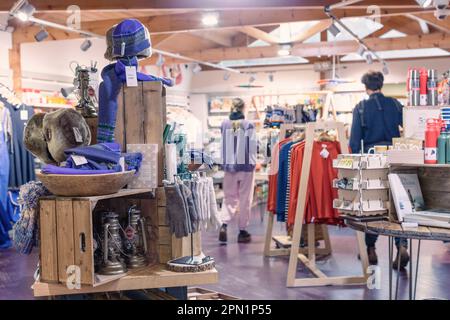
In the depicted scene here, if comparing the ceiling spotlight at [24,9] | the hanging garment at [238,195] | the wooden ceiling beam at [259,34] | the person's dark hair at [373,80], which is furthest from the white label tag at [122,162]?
the wooden ceiling beam at [259,34]

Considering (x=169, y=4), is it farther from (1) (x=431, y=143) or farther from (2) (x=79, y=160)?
(2) (x=79, y=160)

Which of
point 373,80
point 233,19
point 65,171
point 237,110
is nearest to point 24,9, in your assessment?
point 237,110

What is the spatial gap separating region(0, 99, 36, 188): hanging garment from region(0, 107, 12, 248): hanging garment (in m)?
0.19

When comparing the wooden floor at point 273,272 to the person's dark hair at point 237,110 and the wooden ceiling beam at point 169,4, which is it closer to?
the person's dark hair at point 237,110

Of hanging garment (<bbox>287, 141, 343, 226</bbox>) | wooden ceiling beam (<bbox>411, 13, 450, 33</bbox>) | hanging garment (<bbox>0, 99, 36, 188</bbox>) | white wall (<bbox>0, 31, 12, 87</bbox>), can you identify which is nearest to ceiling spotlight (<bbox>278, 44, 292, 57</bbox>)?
wooden ceiling beam (<bbox>411, 13, 450, 33</bbox>)

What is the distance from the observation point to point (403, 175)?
333cm

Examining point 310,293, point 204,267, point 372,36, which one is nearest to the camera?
point 204,267

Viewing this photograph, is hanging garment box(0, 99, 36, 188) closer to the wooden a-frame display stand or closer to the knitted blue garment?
the wooden a-frame display stand

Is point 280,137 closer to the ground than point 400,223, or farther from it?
farther from it

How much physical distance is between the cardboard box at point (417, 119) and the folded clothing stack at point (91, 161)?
199cm

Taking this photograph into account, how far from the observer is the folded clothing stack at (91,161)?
2.15 meters
